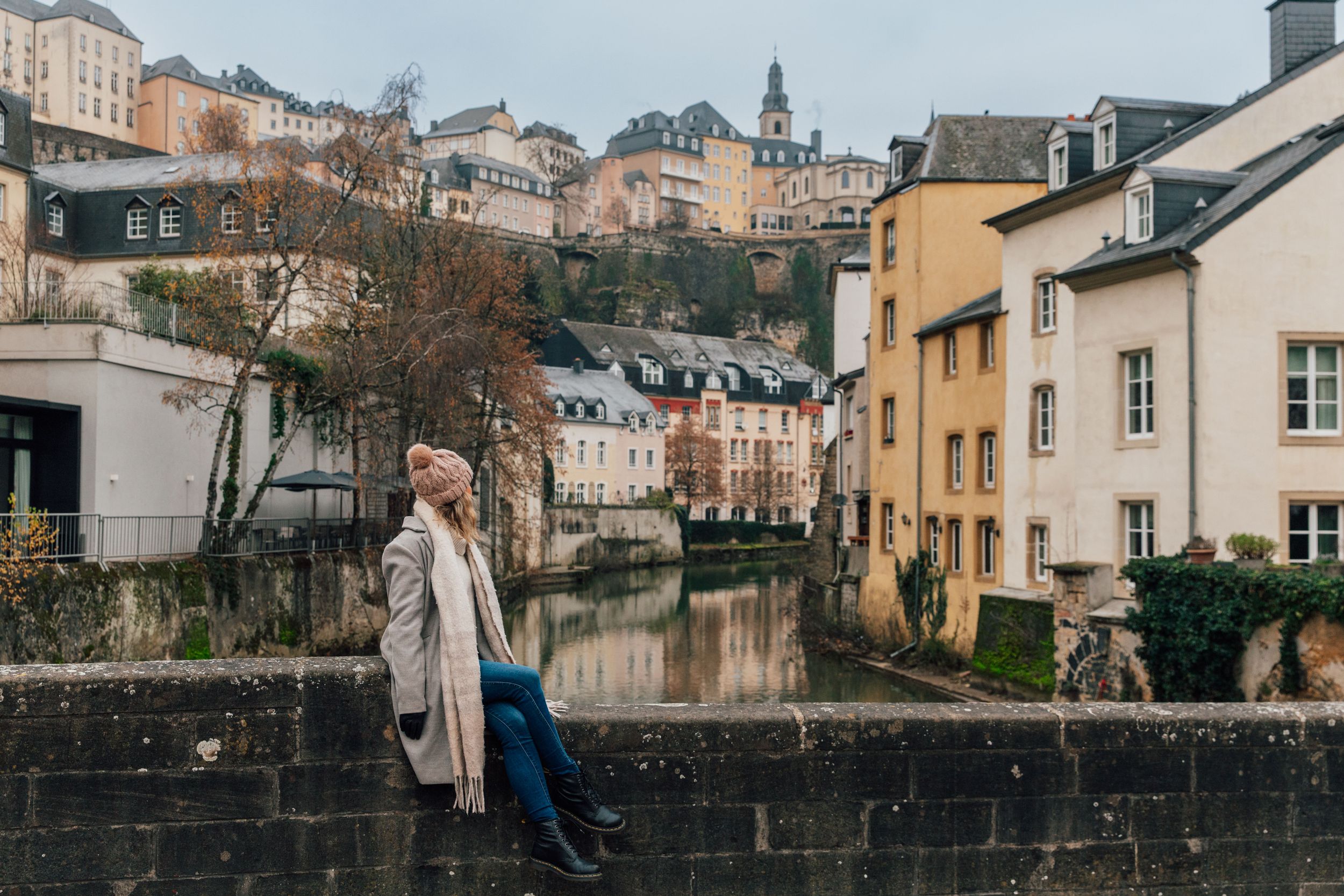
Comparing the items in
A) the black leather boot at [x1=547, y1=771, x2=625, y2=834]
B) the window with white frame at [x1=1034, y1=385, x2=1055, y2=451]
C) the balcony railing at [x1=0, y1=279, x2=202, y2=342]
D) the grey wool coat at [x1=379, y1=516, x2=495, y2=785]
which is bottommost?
the black leather boot at [x1=547, y1=771, x2=625, y2=834]

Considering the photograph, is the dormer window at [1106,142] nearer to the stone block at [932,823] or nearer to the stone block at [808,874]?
the stone block at [932,823]

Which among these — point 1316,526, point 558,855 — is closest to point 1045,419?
point 1316,526

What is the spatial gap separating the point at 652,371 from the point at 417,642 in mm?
89998

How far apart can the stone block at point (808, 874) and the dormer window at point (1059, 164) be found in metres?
25.7

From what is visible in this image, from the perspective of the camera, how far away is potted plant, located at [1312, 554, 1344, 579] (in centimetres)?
1775

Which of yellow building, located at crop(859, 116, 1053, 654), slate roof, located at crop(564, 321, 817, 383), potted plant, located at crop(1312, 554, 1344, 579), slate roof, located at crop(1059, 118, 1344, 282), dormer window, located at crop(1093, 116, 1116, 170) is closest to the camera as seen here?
potted plant, located at crop(1312, 554, 1344, 579)

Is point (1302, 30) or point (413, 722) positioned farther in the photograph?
point (1302, 30)

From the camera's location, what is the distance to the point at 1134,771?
520 centimetres

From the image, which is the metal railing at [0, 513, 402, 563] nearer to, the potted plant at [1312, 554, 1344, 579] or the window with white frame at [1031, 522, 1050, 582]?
the window with white frame at [1031, 522, 1050, 582]

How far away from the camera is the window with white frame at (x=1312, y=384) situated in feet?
69.4

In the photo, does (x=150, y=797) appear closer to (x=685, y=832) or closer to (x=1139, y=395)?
(x=685, y=832)

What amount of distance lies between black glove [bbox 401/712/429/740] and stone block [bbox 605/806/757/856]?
0.89 meters

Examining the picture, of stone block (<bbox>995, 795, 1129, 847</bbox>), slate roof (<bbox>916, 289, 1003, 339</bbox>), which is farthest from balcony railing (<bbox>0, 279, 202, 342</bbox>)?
stone block (<bbox>995, 795, 1129, 847</bbox>)

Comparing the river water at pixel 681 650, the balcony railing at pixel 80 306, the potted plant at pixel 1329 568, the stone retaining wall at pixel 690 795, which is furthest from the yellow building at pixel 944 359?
the stone retaining wall at pixel 690 795
